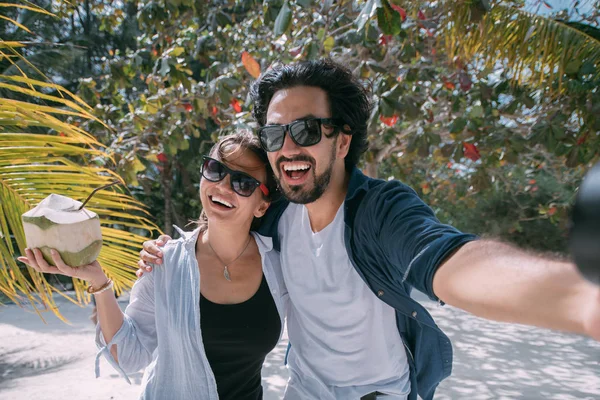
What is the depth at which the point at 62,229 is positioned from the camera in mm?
1371

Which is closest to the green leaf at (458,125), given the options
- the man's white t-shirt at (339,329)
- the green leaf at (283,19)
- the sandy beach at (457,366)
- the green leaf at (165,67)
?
the green leaf at (283,19)

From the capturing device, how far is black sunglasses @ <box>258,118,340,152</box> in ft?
5.81

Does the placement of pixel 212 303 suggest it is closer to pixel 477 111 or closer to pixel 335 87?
pixel 335 87

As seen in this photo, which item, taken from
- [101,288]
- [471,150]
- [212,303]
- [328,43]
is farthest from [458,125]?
[101,288]

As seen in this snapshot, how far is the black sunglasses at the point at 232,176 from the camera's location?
190 centimetres

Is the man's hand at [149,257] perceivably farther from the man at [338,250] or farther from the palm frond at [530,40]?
the palm frond at [530,40]

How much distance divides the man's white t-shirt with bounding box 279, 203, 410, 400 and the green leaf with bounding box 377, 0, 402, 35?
4.35 ft

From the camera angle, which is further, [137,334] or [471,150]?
[471,150]

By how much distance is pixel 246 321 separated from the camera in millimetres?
1821

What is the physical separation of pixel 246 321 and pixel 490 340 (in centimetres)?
536

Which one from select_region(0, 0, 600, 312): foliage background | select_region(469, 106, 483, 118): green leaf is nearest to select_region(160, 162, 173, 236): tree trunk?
select_region(0, 0, 600, 312): foliage background

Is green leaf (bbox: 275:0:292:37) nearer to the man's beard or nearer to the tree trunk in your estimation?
the man's beard

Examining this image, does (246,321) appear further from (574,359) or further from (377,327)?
(574,359)

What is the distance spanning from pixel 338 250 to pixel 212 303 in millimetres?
466
